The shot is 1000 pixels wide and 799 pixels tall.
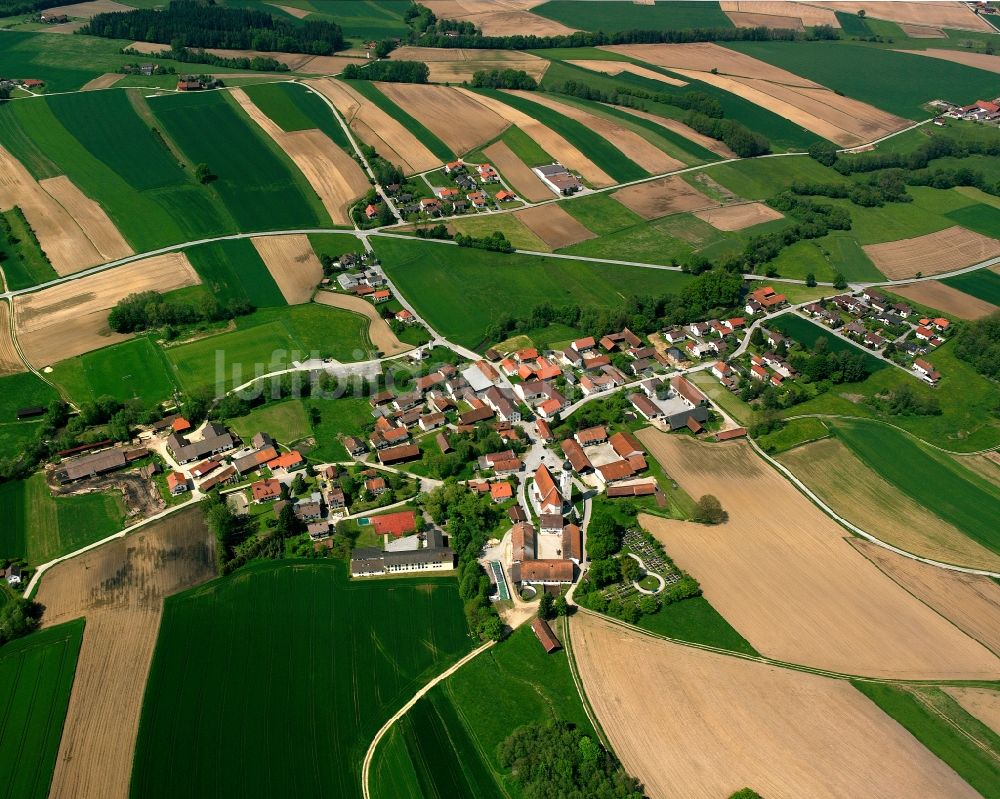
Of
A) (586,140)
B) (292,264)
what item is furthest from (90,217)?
(586,140)

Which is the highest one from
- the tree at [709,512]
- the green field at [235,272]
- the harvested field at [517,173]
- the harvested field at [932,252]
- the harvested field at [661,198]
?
the harvested field at [517,173]

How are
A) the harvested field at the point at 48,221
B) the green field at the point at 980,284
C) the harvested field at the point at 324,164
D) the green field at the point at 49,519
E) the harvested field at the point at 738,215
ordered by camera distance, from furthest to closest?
the harvested field at the point at 738,215 → the harvested field at the point at 324,164 → the green field at the point at 980,284 → the harvested field at the point at 48,221 → the green field at the point at 49,519

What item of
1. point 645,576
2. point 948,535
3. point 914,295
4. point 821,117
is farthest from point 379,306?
point 821,117

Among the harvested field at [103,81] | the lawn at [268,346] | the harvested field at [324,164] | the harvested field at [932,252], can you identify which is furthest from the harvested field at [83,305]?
the harvested field at [932,252]

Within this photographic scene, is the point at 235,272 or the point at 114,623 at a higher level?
the point at 235,272

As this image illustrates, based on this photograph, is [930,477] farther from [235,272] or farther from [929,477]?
[235,272]

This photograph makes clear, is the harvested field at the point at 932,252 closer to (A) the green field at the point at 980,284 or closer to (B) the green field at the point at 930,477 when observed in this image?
(A) the green field at the point at 980,284
